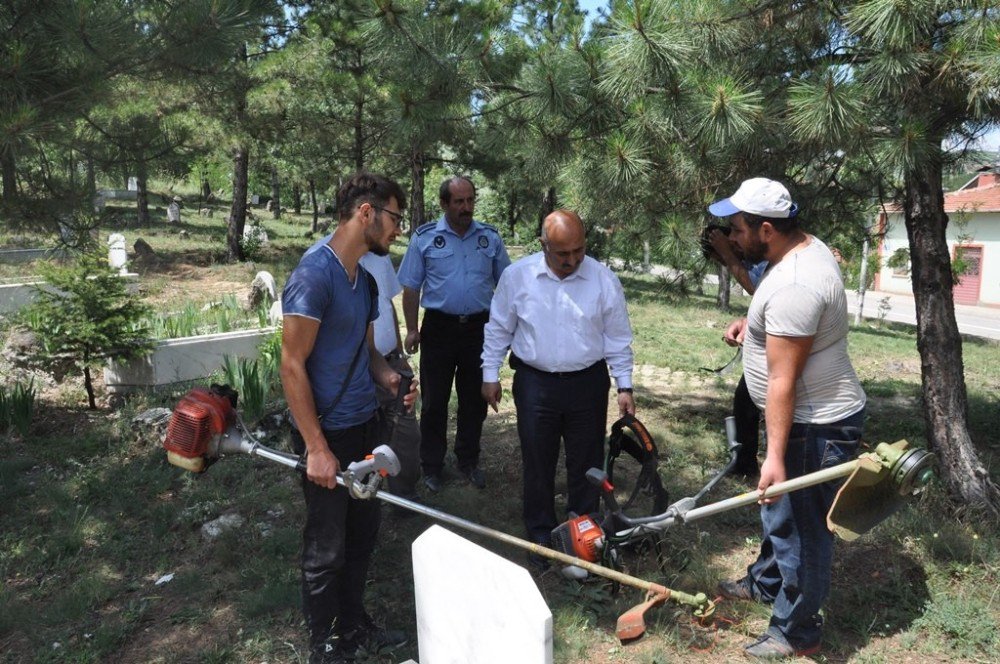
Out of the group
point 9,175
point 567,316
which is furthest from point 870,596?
point 9,175

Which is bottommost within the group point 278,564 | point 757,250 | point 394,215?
point 278,564

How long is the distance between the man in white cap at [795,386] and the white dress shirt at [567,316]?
2.48ft

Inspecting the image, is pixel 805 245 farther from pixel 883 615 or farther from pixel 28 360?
pixel 28 360

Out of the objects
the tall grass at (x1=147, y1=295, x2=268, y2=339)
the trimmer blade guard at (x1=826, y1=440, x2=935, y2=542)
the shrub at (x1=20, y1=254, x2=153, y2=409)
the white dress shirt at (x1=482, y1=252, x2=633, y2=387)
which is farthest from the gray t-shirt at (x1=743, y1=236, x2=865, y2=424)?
the tall grass at (x1=147, y1=295, x2=268, y2=339)

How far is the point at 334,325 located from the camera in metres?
2.58

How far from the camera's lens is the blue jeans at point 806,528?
8.79 feet

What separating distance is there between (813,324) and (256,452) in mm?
1981

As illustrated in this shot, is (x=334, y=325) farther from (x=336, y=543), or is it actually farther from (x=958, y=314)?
(x=958, y=314)

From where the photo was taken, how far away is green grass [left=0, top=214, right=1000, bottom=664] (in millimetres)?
2975

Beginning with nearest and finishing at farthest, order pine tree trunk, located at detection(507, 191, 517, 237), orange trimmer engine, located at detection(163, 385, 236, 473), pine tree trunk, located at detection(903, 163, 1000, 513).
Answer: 1. orange trimmer engine, located at detection(163, 385, 236, 473)
2. pine tree trunk, located at detection(903, 163, 1000, 513)
3. pine tree trunk, located at detection(507, 191, 517, 237)

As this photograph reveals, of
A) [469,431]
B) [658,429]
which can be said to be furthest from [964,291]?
[469,431]

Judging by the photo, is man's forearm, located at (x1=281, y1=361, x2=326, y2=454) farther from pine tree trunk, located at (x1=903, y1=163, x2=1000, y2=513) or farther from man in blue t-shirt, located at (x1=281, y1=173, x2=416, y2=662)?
pine tree trunk, located at (x1=903, y1=163, x2=1000, y2=513)

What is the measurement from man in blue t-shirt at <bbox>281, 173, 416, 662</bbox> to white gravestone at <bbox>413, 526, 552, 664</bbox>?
73 centimetres

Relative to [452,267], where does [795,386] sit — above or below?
below
